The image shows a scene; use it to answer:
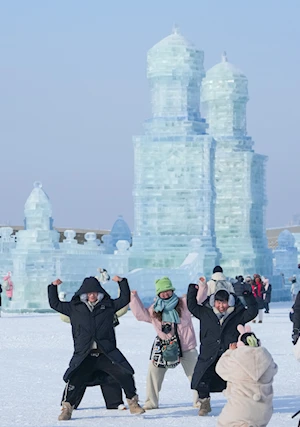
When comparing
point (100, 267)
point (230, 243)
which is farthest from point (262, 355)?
point (230, 243)

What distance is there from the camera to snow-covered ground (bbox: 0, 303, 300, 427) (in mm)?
10133

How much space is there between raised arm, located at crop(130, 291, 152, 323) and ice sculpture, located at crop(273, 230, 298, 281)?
3425 centimetres

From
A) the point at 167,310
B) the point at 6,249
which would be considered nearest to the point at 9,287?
the point at 6,249

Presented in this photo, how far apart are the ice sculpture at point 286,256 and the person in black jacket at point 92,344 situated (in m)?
34.7

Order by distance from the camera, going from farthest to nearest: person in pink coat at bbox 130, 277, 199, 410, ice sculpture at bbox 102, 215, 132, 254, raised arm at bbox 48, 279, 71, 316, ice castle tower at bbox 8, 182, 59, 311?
ice sculpture at bbox 102, 215, 132, 254 → ice castle tower at bbox 8, 182, 59, 311 → person in pink coat at bbox 130, 277, 199, 410 → raised arm at bbox 48, 279, 71, 316

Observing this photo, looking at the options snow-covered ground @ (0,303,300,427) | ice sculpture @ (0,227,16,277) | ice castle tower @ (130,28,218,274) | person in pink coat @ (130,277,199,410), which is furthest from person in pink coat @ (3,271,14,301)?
person in pink coat @ (130,277,199,410)

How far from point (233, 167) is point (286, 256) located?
4981mm

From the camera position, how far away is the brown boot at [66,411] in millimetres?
10102

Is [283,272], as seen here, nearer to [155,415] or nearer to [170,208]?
[170,208]

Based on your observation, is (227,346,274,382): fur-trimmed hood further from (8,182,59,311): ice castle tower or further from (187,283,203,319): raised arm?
(8,182,59,311): ice castle tower

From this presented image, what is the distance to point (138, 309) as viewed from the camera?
10719 mm

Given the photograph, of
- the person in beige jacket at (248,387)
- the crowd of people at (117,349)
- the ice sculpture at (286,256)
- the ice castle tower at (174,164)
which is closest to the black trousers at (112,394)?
the crowd of people at (117,349)

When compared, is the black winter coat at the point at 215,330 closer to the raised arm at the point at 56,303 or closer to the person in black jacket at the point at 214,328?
the person in black jacket at the point at 214,328

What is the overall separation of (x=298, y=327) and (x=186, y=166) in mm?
26801
